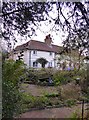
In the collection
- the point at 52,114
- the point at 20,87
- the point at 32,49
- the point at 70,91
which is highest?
the point at 32,49

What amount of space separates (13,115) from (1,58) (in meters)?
0.57

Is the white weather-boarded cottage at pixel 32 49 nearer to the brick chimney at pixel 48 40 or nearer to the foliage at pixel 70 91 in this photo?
the brick chimney at pixel 48 40

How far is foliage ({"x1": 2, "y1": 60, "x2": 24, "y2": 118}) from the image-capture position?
1.60 metres

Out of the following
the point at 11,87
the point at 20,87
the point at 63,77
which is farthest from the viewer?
the point at 63,77

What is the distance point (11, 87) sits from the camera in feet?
5.50

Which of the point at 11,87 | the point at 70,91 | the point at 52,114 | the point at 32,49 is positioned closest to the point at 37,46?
the point at 32,49

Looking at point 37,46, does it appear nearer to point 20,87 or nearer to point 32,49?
point 32,49

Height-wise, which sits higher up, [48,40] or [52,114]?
[48,40]

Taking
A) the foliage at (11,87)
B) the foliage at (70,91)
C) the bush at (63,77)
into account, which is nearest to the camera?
the foliage at (11,87)

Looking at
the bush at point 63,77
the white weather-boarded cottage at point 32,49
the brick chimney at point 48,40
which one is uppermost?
the brick chimney at point 48,40

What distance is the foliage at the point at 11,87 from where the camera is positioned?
160 centimetres

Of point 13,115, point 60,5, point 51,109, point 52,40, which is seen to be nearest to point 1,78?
point 13,115

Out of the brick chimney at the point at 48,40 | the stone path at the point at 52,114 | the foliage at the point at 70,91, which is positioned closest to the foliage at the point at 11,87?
the brick chimney at the point at 48,40

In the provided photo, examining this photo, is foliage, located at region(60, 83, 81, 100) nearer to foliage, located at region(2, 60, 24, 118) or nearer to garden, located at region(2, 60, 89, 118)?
garden, located at region(2, 60, 89, 118)
